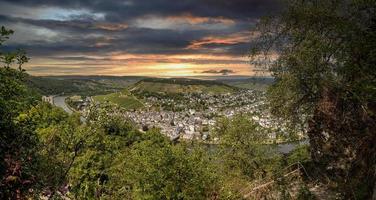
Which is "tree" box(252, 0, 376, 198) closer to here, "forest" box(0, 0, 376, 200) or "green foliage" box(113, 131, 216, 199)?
"forest" box(0, 0, 376, 200)

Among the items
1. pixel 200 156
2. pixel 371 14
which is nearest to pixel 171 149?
pixel 200 156

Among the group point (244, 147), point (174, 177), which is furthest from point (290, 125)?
point (244, 147)

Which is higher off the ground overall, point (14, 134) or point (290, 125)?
point (14, 134)

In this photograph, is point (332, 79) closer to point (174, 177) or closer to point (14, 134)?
point (174, 177)

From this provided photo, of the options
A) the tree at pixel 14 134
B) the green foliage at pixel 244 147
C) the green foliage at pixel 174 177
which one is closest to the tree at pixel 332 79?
the green foliage at pixel 174 177

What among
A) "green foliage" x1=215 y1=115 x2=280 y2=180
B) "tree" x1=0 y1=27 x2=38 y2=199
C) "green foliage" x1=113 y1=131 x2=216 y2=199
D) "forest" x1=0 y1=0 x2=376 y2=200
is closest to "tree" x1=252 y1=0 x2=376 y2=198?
"forest" x1=0 y1=0 x2=376 y2=200

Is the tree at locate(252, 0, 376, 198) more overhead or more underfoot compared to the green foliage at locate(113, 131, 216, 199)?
more overhead

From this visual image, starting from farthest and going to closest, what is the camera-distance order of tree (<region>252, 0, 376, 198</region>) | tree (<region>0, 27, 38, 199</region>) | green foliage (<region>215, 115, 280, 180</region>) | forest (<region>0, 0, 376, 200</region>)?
green foliage (<region>215, 115, 280, 180</region>)
tree (<region>252, 0, 376, 198</region>)
forest (<region>0, 0, 376, 200</region>)
tree (<region>0, 27, 38, 199</region>)

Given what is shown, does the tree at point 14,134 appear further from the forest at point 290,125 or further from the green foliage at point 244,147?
the green foliage at point 244,147
